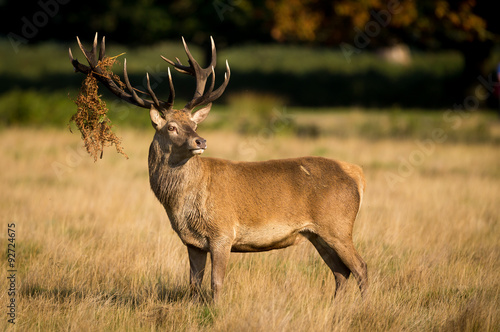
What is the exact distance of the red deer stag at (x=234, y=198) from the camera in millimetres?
5199

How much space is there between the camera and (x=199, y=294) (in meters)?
5.21

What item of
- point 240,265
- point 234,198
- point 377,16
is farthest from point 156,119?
point 377,16

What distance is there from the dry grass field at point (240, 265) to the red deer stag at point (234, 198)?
374mm

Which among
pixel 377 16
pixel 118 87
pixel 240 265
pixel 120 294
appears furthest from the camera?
pixel 377 16

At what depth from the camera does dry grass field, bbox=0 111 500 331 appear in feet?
15.7

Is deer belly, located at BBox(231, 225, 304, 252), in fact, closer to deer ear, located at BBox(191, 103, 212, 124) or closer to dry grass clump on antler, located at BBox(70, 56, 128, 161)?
deer ear, located at BBox(191, 103, 212, 124)

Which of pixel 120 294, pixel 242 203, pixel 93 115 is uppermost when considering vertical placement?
pixel 93 115

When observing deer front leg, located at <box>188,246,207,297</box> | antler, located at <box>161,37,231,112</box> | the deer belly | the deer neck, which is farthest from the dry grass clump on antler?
the deer belly

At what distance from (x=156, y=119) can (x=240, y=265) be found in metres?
1.79

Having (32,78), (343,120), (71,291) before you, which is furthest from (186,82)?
(71,291)

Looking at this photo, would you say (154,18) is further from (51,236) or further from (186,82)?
(51,236)

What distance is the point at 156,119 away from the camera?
5332 mm

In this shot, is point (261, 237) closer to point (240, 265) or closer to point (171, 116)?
point (240, 265)

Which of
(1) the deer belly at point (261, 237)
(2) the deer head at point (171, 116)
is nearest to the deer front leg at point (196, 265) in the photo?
(1) the deer belly at point (261, 237)
